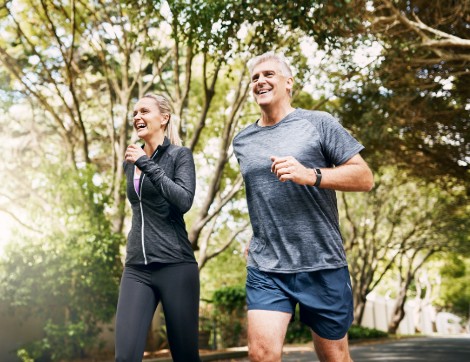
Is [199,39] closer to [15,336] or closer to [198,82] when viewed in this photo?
[15,336]

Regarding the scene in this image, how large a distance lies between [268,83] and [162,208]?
105 centimetres

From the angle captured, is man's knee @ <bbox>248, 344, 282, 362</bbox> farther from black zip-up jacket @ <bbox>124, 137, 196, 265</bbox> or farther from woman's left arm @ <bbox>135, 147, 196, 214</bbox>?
woman's left arm @ <bbox>135, 147, 196, 214</bbox>

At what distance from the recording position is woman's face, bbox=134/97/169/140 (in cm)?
438

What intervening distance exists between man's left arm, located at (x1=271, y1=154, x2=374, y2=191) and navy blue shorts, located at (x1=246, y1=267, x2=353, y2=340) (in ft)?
1.47

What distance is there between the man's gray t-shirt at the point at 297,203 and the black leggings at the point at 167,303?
2.07 feet

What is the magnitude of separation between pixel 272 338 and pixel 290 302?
22 cm

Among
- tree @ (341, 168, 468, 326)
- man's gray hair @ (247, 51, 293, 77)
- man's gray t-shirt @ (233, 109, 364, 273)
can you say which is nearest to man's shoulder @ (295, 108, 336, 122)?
man's gray t-shirt @ (233, 109, 364, 273)

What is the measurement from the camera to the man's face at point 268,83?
3.69 m

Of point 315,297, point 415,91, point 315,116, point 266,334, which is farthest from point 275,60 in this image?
point 415,91

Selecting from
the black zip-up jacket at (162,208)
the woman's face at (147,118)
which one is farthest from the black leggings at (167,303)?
the woman's face at (147,118)

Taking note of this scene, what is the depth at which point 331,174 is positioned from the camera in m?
3.32

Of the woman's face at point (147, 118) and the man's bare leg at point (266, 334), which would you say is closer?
the man's bare leg at point (266, 334)

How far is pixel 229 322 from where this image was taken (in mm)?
18094

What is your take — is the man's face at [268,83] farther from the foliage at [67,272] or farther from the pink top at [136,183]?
the foliage at [67,272]
